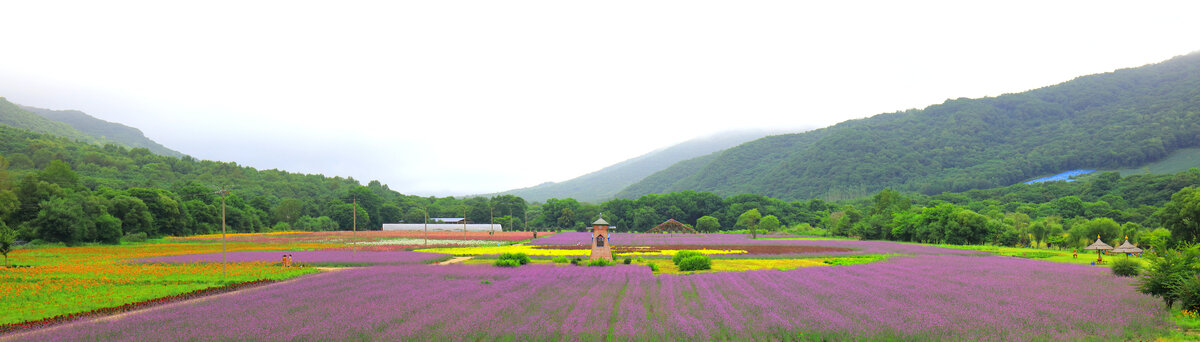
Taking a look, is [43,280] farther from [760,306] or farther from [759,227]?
[759,227]

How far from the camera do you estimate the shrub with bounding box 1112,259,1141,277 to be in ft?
68.3

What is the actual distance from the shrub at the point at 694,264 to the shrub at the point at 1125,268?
1721 cm

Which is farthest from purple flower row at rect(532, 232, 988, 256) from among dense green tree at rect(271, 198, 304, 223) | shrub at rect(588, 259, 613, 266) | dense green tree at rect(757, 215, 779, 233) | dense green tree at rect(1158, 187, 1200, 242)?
dense green tree at rect(271, 198, 304, 223)

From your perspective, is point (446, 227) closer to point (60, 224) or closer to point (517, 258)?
point (60, 224)

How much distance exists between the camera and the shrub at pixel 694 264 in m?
Answer: 29.3

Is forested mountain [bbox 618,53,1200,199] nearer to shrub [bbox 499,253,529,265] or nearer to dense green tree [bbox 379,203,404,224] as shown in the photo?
dense green tree [bbox 379,203,404,224]

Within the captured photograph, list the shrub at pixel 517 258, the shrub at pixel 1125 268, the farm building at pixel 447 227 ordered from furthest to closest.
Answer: the farm building at pixel 447 227 < the shrub at pixel 517 258 < the shrub at pixel 1125 268

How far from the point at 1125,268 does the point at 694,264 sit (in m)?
18.0

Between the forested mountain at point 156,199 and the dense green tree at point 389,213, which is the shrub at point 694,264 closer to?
the forested mountain at point 156,199

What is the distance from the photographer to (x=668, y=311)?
13891 millimetres

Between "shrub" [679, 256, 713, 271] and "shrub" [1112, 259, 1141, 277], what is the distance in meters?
17.2

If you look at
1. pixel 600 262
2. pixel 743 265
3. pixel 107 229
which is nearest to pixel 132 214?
pixel 107 229

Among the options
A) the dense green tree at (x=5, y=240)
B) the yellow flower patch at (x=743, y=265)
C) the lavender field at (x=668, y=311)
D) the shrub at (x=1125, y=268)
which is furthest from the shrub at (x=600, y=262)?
the dense green tree at (x=5, y=240)

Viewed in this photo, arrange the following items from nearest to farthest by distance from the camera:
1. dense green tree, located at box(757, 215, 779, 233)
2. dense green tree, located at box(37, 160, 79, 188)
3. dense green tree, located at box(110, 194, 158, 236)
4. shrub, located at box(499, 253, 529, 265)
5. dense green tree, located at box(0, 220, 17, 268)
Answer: dense green tree, located at box(0, 220, 17, 268) < shrub, located at box(499, 253, 529, 265) < dense green tree, located at box(110, 194, 158, 236) < dense green tree, located at box(37, 160, 79, 188) < dense green tree, located at box(757, 215, 779, 233)
